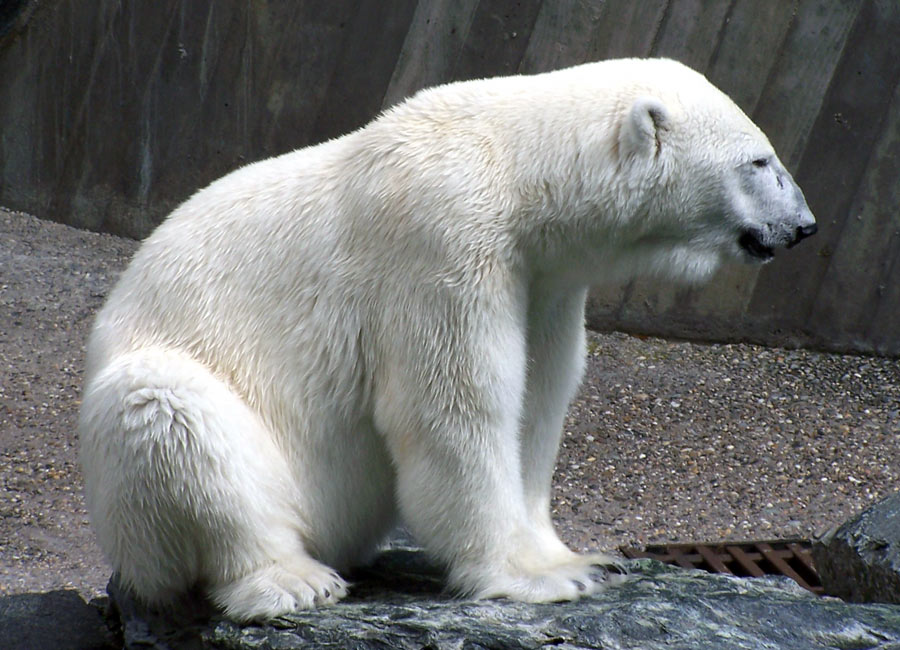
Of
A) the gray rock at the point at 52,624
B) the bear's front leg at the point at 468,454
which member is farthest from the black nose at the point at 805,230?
the gray rock at the point at 52,624

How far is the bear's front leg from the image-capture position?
2.78m

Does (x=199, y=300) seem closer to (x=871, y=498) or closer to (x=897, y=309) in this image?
(x=871, y=498)

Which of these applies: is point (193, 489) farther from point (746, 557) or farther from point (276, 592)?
point (746, 557)

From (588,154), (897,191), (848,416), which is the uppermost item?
(897,191)

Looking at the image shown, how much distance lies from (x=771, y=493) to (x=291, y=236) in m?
3.21

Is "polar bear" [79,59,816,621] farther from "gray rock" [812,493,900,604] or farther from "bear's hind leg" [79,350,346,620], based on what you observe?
"gray rock" [812,493,900,604]

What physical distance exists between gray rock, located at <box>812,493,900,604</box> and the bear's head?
1.24m

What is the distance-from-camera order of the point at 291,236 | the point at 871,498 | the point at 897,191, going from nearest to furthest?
the point at 291,236 → the point at 871,498 → the point at 897,191

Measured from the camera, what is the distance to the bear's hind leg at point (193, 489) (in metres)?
2.77

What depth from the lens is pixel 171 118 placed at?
6984 millimetres

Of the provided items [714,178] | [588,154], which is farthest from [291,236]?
[714,178]

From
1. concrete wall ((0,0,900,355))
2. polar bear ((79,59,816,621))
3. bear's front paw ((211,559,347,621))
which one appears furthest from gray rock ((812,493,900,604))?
concrete wall ((0,0,900,355))

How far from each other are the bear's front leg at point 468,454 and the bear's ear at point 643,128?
1.81ft

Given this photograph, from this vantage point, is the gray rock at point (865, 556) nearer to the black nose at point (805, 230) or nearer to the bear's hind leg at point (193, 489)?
the black nose at point (805, 230)
